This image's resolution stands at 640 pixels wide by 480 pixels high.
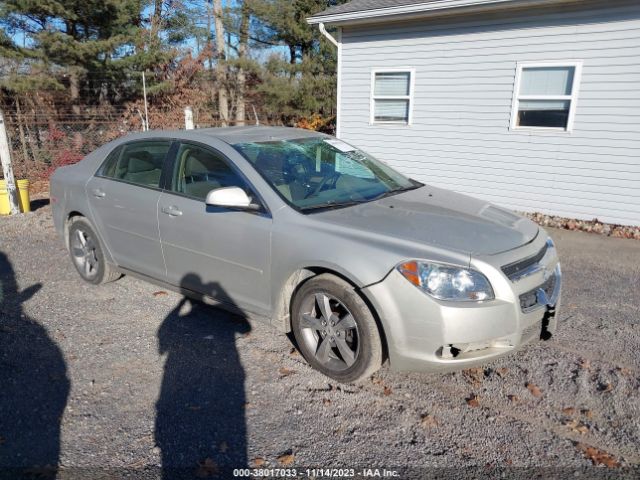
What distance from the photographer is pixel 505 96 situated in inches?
330

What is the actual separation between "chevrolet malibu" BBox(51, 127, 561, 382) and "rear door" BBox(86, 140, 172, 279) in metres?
0.01

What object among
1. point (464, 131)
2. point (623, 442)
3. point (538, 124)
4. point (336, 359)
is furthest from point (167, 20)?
point (623, 442)

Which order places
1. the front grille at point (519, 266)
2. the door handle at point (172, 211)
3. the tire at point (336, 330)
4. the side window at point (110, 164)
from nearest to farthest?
the front grille at point (519, 266)
the tire at point (336, 330)
the door handle at point (172, 211)
the side window at point (110, 164)

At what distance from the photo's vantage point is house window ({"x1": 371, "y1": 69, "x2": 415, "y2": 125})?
9500 millimetres

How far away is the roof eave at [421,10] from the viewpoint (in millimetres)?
7734

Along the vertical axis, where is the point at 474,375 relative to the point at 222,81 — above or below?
below

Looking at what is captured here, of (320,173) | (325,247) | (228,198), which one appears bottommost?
(325,247)

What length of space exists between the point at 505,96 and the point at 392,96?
7.28 feet

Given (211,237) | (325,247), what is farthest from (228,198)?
(325,247)

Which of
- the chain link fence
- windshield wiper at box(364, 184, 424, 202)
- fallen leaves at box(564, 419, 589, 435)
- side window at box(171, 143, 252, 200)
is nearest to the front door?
side window at box(171, 143, 252, 200)

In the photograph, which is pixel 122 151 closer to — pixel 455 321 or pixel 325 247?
pixel 325 247

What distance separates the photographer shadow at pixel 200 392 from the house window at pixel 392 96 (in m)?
6.74

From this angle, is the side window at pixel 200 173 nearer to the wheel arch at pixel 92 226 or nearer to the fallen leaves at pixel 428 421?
the wheel arch at pixel 92 226

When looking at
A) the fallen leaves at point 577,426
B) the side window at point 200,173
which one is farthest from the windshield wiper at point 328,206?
the fallen leaves at point 577,426
